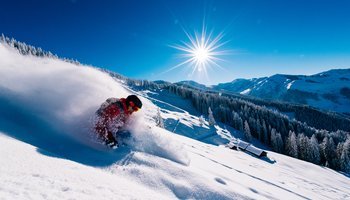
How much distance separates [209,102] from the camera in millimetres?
133000

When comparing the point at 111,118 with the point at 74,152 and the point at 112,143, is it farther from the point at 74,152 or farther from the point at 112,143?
the point at 74,152

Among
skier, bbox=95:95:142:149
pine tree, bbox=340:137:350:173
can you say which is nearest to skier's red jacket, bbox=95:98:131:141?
skier, bbox=95:95:142:149

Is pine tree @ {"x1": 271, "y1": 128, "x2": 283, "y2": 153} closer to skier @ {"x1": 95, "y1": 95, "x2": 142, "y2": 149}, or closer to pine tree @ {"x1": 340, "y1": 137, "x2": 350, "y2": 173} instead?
pine tree @ {"x1": 340, "y1": 137, "x2": 350, "y2": 173}

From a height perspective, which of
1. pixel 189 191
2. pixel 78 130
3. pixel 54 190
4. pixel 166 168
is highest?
pixel 78 130

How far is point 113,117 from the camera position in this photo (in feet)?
25.5

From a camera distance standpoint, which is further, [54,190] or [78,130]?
[78,130]

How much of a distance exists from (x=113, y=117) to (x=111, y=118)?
82 mm

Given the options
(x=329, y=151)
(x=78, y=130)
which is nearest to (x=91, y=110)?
(x=78, y=130)

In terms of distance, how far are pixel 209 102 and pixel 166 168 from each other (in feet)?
421

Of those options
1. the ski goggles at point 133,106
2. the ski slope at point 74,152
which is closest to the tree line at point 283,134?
the ski slope at point 74,152

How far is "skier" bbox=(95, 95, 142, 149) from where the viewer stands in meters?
7.36

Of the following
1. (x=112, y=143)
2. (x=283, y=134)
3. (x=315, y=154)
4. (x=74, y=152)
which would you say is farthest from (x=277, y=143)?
(x=74, y=152)

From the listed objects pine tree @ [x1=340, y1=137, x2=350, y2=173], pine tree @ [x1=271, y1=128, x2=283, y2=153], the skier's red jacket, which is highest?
the skier's red jacket

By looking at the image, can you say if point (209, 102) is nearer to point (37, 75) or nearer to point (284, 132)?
point (284, 132)
